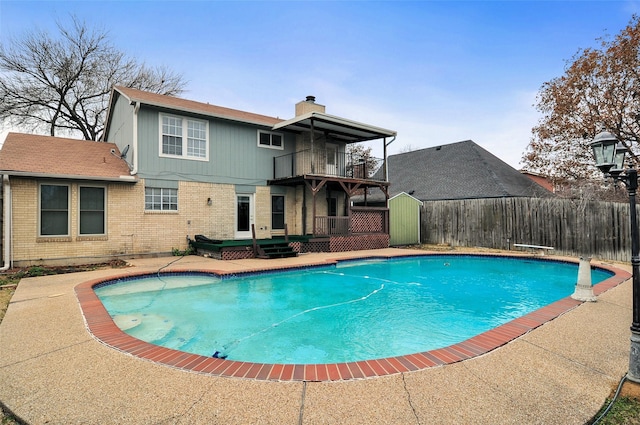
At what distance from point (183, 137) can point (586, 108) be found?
18.8 m

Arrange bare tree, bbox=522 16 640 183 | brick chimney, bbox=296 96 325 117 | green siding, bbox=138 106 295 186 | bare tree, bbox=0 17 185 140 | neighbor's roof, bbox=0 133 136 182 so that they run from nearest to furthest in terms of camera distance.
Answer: neighbor's roof, bbox=0 133 136 182
green siding, bbox=138 106 295 186
bare tree, bbox=522 16 640 183
brick chimney, bbox=296 96 325 117
bare tree, bbox=0 17 185 140

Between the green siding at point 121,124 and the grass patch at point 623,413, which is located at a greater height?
the green siding at point 121,124

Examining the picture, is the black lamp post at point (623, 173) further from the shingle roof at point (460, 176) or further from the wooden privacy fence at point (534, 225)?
the shingle roof at point (460, 176)

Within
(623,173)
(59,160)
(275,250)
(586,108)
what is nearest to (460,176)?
(586,108)

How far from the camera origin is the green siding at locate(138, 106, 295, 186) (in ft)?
38.0

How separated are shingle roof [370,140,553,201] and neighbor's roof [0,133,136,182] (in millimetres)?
15807

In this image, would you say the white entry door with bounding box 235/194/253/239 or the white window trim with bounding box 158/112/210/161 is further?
the white entry door with bounding box 235/194/253/239

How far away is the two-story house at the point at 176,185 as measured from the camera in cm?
971

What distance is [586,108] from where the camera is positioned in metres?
16.3

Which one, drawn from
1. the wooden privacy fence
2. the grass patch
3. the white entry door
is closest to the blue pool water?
the grass patch

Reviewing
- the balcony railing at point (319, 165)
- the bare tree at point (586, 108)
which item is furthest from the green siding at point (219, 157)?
the bare tree at point (586, 108)

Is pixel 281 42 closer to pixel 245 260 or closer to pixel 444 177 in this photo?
pixel 245 260

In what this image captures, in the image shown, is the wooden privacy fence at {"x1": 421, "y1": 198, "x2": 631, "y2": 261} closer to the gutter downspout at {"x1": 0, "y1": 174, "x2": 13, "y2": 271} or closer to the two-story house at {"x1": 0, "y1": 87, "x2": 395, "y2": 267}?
the two-story house at {"x1": 0, "y1": 87, "x2": 395, "y2": 267}

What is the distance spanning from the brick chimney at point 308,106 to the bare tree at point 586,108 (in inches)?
477
